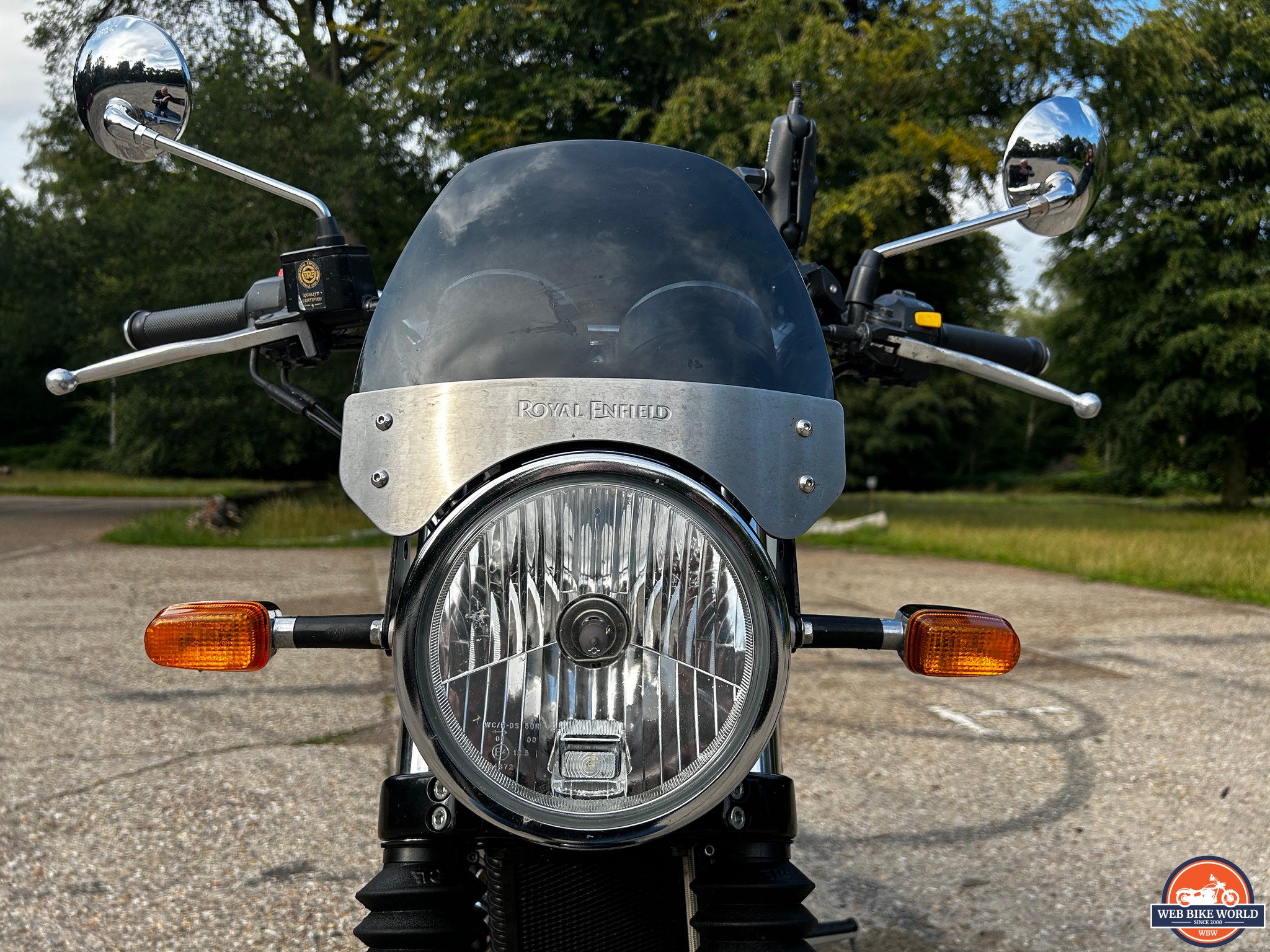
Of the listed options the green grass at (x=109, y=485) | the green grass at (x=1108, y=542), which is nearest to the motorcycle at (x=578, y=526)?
the green grass at (x=1108, y=542)

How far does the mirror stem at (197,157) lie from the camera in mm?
1802

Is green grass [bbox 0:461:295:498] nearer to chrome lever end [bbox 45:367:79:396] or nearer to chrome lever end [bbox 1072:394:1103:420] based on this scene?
chrome lever end [bbox 45:367:79:396]

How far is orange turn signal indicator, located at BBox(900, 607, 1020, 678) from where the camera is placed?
1.48 meters

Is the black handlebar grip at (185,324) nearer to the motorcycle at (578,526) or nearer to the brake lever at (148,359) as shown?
the motorcycle at (578,526)

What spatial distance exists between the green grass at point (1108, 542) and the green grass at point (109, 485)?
10.7 m

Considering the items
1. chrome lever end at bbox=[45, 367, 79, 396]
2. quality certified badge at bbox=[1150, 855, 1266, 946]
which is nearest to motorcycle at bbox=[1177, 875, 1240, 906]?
quality certified badge at bbox=[1150, 855, 1266, 946]

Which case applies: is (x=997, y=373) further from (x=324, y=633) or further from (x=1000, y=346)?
(x=324, y=633)

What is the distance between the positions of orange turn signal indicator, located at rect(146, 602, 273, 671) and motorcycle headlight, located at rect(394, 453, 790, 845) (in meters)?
0.33

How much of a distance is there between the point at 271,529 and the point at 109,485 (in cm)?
1646

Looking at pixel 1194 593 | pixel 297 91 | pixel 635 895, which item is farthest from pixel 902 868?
pixel 297 91

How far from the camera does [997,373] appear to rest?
183 centimetres

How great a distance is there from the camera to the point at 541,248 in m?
1.57

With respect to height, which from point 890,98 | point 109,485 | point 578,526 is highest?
point 890,98

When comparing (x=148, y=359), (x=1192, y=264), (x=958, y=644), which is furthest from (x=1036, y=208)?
(x=1192, y=264)
